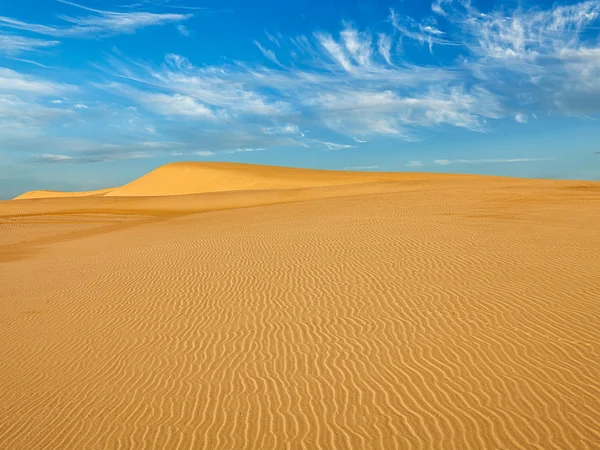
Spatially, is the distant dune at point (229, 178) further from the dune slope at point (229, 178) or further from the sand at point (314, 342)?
the sand at point (314, 342)

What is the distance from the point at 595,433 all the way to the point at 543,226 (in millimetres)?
14949

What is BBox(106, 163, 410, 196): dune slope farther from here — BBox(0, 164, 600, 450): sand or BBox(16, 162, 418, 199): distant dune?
BBox(0, 164, 600, 450): sand

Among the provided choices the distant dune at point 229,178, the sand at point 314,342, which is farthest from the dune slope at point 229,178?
the sand at point 314,342

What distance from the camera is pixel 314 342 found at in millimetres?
8281

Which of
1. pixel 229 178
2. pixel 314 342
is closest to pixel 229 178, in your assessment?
pixel 229 178

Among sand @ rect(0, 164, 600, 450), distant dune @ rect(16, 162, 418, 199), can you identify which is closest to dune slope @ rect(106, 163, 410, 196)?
distant dune @ rect(16, 162, 418, 199)

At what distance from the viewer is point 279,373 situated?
709 centimetres

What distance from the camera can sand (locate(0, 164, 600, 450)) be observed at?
5.56 meters

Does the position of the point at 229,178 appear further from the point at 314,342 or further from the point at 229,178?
the point at 314,342

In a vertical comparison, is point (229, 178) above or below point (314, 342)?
above

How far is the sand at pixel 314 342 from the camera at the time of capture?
556 cm

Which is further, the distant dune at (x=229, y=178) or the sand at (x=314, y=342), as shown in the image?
the distant dune at (x=229, y=178)

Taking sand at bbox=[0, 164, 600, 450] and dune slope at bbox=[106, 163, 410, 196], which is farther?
dune slope at bbox=[106, 163, 410, 196]

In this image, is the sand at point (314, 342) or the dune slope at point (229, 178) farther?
the dune slope at point (229, 178)
